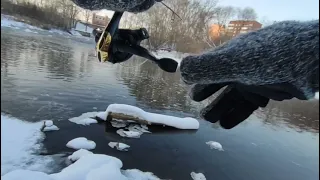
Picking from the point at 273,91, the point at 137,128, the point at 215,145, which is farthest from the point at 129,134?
the point at 273,91

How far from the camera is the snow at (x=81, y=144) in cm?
557

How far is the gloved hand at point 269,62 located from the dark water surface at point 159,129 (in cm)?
477

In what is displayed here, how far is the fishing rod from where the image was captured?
0.77m

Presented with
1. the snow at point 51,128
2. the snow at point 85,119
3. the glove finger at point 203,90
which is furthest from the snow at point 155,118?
the glove finger at point 203,90

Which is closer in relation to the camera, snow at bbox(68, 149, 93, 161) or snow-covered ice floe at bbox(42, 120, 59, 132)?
snow at bbox(68, 149, 93, 161)

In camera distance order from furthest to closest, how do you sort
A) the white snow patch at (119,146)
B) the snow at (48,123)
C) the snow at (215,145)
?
the snow at (215,145)
the snow at (48,123)
the white snow patch at (119,146)

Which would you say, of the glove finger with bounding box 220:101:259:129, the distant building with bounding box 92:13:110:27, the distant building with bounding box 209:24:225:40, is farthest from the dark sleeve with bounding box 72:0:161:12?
the distant building with bounding box 209:24:225:40

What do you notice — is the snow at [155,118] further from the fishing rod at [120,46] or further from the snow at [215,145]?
the fishing rod at [120,46]

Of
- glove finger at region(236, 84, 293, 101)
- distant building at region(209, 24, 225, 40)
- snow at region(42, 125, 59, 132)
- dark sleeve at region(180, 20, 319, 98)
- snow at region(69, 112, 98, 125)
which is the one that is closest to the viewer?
dark sleeve at region(180, 20, 319, 98)

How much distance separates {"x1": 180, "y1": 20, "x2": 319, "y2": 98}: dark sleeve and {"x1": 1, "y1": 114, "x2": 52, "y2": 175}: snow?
186 inches

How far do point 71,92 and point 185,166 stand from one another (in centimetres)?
475

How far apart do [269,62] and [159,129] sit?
7129 mm

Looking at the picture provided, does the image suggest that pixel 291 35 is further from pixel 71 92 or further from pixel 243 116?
pixel 71 92

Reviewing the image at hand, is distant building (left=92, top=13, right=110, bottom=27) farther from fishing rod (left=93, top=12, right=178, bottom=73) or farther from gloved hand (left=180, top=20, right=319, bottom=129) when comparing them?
gloved hand (left=180, top=20, right=319, bottom=129)
